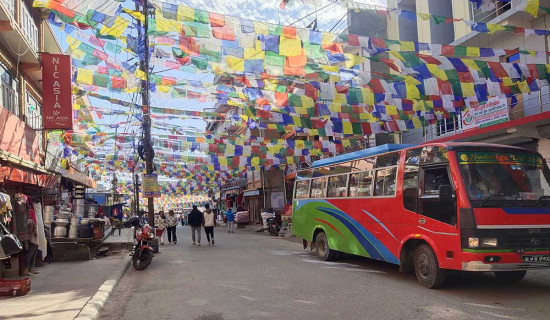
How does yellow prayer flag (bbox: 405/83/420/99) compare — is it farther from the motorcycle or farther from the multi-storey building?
the motorcycle

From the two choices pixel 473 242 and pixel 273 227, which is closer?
pixel 473 242

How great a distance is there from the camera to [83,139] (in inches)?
877

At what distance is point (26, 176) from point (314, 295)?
29.6 ft

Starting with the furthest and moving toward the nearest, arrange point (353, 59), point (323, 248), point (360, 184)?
1. point (323, 248)
2. point (353, 59)
3. point (360, 184)

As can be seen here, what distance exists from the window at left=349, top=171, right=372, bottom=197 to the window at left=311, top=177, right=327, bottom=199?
1622mm

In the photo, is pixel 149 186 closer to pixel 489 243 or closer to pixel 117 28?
pixel 117 28

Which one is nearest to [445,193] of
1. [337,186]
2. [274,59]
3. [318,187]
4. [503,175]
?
[503,175]

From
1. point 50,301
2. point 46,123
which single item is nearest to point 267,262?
point 50,301

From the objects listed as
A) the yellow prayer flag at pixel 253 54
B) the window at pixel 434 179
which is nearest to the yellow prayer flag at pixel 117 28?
the yellow prayer flag at pixel 253 54

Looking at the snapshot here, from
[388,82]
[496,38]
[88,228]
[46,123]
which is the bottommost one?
[88,228]

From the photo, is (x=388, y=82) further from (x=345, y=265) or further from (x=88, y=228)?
(x=88, y=228)

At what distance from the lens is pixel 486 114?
55.1 feet

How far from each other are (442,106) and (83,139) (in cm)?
1676

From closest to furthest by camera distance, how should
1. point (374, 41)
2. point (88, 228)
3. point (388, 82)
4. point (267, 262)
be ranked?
point (374, 41) < point (267, 262) < point (388, 82) < point (88, 228)
